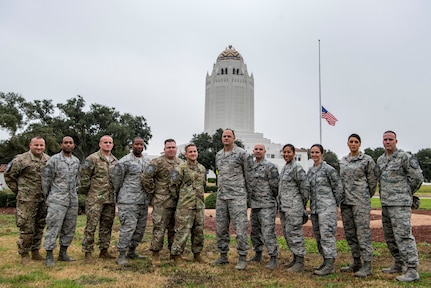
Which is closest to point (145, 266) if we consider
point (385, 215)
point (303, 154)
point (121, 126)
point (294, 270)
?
point (294, 270)

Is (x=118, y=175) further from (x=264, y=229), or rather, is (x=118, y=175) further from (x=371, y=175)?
(x=371, y=175)

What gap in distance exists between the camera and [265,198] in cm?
652

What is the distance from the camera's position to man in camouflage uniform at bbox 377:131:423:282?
18.6 feet

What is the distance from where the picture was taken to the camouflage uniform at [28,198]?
6469 mm

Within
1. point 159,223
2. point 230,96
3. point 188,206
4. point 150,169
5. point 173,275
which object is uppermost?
point 230,96

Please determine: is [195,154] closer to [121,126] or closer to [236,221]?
[236,221]

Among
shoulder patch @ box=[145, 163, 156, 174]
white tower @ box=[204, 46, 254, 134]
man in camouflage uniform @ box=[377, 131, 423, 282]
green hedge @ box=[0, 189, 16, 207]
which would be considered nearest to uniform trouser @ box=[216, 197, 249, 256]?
shoulder patch @ box=[145, 163, 156, 174]

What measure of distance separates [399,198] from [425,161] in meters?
68.5

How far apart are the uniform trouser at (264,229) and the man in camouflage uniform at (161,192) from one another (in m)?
1.43

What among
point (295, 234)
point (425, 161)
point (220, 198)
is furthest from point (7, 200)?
point (425, 161)

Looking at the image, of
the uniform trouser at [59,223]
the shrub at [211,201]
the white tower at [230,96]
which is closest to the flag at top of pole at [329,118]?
the shrub at [211,201]

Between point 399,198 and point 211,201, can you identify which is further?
point 211,201

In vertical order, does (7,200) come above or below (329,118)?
below

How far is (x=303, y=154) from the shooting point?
227 ft
